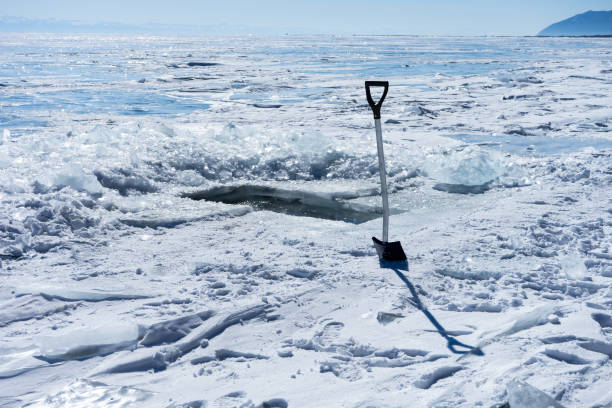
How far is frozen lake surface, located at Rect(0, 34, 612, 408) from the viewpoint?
6.48 ft

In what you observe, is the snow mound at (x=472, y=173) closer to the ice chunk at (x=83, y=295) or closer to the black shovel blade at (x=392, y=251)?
the black shovel blade at (x=392, y=251)

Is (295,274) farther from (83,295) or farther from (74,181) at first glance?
(74,181)

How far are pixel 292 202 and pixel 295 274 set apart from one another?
1.85 metres

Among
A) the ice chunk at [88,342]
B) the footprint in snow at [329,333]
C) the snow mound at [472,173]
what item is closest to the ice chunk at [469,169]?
the snow mound at [472,173]

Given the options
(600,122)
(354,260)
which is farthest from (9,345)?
(600,122)

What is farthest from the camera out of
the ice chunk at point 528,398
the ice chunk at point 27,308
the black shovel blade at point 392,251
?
the black shovel blade at point 392,251

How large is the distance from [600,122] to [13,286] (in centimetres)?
918

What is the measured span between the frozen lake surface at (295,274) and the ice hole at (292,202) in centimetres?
3

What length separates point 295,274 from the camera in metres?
3.00

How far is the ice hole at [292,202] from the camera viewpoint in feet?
14.4

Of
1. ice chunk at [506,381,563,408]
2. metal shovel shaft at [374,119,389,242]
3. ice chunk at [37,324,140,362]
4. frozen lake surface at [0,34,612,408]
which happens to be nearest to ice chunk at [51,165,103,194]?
frozen lake surface at [0,34,612,408]

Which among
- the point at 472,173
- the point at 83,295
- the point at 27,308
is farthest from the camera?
the point at 472,173

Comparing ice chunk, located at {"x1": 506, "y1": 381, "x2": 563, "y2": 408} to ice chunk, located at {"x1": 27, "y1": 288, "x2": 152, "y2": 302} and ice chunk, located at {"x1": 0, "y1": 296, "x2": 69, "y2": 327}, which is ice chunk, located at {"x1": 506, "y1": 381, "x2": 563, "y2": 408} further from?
ice chunk, located at {"x1": 0, "y1": 296, "x2": 69, "y2": 327}

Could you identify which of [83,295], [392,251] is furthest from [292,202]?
[83,295]
